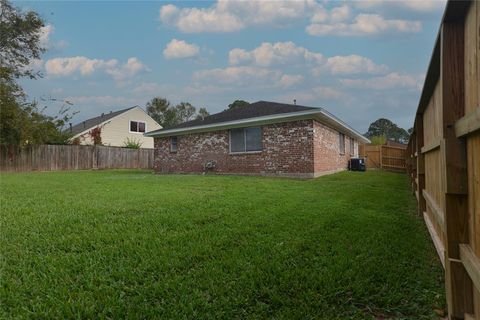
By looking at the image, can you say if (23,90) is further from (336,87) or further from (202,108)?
(202,108)

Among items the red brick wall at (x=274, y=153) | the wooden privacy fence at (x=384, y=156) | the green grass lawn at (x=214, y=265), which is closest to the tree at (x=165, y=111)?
the wooden privacy fence at (x=384, y=156)

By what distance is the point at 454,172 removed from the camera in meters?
1.74

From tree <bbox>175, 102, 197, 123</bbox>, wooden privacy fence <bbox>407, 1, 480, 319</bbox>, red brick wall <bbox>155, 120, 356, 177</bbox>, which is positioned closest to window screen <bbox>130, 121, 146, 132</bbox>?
red brick wall <bbox>155, 120, 356, 177</bbox>

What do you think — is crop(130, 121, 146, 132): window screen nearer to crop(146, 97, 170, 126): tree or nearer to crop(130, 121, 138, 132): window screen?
crop(130, 121, 138, 132): window screen

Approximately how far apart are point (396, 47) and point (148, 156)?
22087mm

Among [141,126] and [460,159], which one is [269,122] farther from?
[141,126]

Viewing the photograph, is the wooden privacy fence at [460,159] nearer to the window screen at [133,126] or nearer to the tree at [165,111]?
the window screen at [133,126]

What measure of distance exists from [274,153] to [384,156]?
9.57 metres

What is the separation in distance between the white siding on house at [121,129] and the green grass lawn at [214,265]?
2521cm

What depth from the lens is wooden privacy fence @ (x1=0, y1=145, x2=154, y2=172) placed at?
1790cm

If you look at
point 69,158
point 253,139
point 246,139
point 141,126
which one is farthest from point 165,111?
point 253,139

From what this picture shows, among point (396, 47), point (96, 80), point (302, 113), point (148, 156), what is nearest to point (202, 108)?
point (148, 156)

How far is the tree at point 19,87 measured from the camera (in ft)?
55.7

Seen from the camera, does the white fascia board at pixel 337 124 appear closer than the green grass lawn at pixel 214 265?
No
